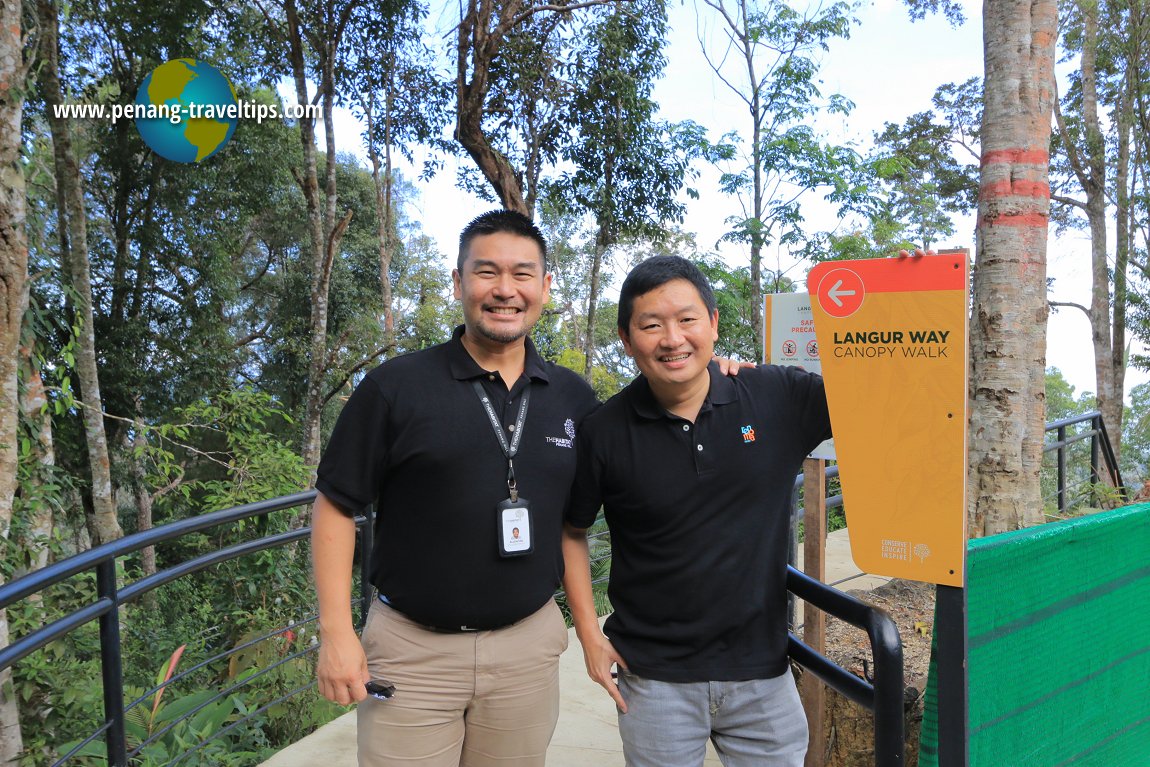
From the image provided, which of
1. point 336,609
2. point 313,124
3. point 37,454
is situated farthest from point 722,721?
point 313,124

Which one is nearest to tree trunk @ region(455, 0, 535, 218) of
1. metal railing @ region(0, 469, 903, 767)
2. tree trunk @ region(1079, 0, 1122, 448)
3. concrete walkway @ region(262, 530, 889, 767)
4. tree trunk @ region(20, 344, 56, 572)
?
tree trunk @ region(20, 344, 56, 572)

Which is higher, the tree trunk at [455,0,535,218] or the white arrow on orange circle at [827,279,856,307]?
the tree trunk at [455,0,535,218]

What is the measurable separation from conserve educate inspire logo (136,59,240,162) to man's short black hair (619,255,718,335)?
423 inches

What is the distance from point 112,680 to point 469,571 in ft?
3.73

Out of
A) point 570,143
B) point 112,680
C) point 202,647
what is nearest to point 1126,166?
point 570,143

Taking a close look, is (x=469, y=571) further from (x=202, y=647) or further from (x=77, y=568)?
(x=202, y=647)

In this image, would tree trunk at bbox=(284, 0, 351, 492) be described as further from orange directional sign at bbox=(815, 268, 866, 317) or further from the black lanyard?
orange directional sign at bbox=(815, 268, 866, 317)

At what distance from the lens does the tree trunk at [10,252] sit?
12.2 ft

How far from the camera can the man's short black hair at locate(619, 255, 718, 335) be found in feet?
5.34

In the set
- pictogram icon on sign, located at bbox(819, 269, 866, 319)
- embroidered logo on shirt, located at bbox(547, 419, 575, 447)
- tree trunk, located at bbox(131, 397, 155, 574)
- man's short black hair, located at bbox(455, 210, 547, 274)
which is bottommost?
tree trunk, located at bbox(131, 397, 155, 574)

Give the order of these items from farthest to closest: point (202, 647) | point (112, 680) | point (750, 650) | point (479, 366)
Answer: point (202, 647), point (112, 680), point (479, 366), point (750, 650)

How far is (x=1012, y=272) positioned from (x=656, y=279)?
2.56 m

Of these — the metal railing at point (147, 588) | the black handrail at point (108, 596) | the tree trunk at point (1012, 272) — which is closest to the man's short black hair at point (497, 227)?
the metal railing at point (147, 588)

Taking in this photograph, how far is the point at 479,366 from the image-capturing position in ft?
5.88
